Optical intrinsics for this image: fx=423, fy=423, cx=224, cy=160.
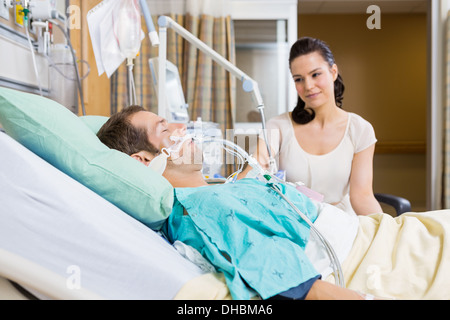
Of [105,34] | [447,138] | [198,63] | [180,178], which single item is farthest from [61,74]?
[447,138]

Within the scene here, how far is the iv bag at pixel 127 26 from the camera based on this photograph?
190 cm

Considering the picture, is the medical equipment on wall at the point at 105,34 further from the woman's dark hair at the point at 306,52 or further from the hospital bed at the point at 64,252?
the hospital bed at the point at 64,252

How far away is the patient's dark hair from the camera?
1236 mm

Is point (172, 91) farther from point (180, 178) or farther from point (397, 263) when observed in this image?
point (397, 263)

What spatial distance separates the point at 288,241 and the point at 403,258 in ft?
1.03

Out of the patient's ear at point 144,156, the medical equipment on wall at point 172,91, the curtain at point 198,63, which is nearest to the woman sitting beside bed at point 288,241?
the patient's ear at point 144,156

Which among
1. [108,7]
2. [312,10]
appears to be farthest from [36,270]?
[312,10]

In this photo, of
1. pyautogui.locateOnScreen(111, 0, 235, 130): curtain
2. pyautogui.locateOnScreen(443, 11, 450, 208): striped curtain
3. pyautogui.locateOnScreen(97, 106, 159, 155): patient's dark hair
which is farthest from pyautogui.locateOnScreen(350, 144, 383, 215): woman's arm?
pyautogui.locateOnScreen(443, 11, 450, 208): striped curtain

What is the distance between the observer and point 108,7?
6.00 feet

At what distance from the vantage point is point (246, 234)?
851mm

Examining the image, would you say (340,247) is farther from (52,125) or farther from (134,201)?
(52,125)

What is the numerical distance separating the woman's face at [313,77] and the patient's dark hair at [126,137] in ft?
2.73

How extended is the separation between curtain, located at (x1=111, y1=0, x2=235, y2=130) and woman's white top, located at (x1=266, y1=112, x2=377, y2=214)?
5.46 ft
